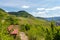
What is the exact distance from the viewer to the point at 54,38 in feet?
150

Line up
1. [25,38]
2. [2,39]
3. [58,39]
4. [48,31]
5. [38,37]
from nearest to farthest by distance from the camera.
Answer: [2,39]
[58,39]
[48,31]
[38,37]
[25,38]

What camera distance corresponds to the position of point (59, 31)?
151ft

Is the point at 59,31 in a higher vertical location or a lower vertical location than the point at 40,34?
higher

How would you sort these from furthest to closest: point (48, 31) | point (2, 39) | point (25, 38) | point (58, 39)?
point (25, 38)
point (48, 31)
point (58, 39)
point (2, 39)

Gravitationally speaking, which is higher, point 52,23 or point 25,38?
point 52,23

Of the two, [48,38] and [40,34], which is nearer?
[48,38]

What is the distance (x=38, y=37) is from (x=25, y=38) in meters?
15.9

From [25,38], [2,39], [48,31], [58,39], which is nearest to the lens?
[2,39]

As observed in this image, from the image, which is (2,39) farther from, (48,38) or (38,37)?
(38,37)

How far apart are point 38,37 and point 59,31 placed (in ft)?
105

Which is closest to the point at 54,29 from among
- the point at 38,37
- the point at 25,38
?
the point at 38,37

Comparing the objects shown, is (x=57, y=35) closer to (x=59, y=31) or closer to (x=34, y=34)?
(x=59, y=31)

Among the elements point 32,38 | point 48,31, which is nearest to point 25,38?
point 32,38

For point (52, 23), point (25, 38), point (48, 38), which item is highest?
point (52, 23)
